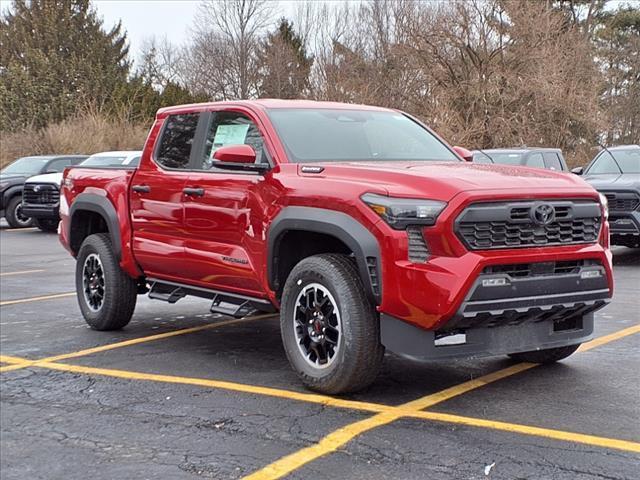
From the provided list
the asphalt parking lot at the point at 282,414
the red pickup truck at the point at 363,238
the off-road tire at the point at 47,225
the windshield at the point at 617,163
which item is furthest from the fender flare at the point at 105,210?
the off-road tire at the point at 47,225

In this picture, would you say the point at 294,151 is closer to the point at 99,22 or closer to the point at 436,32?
the point at 436,32

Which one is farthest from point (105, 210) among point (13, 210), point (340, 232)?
point (13, 210)

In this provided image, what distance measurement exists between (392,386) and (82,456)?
6.72ft

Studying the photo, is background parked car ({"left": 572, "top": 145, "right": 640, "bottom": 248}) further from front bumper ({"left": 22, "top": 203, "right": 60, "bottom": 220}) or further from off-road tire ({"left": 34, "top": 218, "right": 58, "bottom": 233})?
off-road tire ({"left": 34, "top": 218, "right": 58, "bottom": 233})

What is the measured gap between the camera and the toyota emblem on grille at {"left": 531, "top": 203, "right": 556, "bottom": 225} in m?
5.09

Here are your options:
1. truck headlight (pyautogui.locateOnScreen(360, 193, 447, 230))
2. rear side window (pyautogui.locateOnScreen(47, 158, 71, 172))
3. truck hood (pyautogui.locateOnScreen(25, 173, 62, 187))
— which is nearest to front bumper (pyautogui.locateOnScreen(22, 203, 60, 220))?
truck hood (pyautogui.locateOnScreen(25, 173, 62, 187))

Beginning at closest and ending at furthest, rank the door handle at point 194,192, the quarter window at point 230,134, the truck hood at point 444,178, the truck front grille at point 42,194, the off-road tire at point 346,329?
the truck hood at point 444,178 < the off-road tire at point 346,329 < the quarter window at point 230,134 < the door handle at point 194,192 < the truck front grille at point 42,194

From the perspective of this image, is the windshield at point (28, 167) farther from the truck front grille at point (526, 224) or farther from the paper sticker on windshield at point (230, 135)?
the truck front grille at point (526, 224)

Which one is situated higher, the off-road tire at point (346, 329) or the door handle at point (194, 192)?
the door handle at point (194, 192)

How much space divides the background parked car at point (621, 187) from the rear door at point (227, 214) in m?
6.85

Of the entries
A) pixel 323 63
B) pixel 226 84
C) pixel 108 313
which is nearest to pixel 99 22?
pixel 226 84

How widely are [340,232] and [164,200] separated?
2.13 m

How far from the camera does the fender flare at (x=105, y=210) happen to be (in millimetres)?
7477

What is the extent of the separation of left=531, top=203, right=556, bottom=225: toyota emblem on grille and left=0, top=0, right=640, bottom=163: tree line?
2490cm
